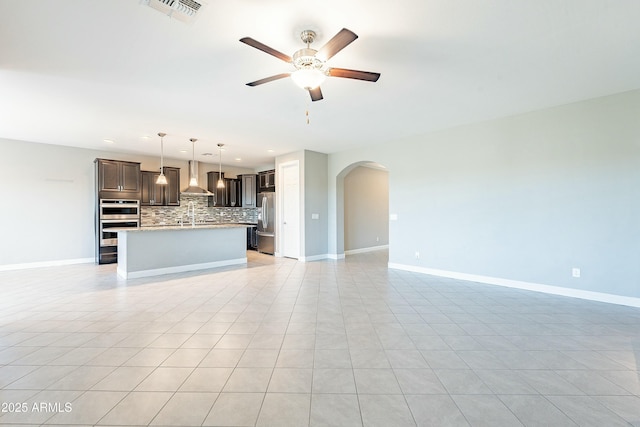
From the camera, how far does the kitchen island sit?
5133 millimetres

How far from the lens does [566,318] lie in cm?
317

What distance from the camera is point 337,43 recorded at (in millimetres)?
2102

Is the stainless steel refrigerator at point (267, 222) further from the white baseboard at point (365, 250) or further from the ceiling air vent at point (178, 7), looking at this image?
the ceiling air vent at point (178, 7)

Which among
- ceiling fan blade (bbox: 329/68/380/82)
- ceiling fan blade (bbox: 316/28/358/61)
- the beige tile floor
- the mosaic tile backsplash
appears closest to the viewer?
the beige tile floor

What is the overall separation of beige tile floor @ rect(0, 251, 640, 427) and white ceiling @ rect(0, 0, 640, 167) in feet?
8.73

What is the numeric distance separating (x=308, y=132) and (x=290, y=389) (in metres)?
4.39

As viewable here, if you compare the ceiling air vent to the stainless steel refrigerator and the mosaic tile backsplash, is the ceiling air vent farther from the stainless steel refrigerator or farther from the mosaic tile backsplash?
the mosaic tile backsplash

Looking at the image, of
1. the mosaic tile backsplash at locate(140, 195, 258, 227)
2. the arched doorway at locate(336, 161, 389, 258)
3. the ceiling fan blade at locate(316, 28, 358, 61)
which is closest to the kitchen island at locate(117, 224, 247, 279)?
the mosaic tile backsplash at locate(140, 195, 258, 227)

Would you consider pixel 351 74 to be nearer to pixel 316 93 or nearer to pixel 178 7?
pixel 316 93

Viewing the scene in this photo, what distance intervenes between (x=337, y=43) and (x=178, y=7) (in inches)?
46.0

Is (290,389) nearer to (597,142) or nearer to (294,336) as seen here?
(294,336)

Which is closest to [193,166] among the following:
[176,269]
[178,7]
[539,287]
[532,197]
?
[176,269]

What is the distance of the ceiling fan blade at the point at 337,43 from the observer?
1.96 meters

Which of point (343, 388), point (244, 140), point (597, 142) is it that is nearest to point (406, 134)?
point (597, 142)
